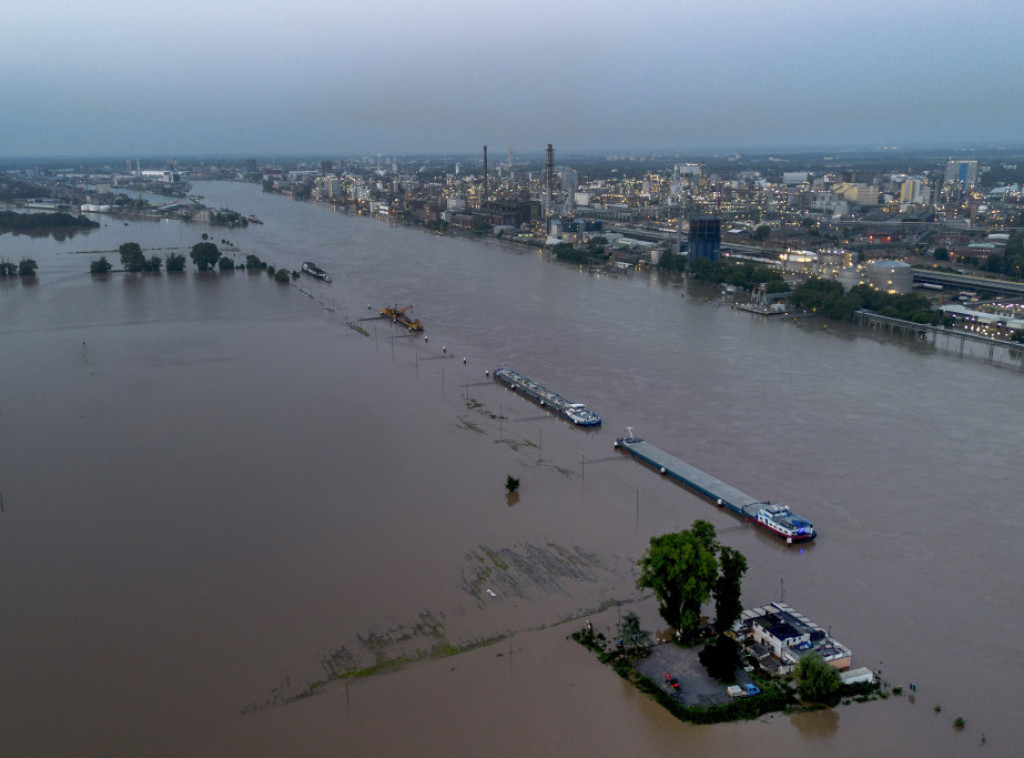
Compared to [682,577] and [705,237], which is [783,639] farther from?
[705,237]

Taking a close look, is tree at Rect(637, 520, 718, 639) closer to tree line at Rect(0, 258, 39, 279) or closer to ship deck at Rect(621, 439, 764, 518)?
ship deck at Rect(621, 439, 764, 518)

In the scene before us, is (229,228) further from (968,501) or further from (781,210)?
(968,501)

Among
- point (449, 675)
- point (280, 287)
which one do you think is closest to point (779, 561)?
point (449, 675)

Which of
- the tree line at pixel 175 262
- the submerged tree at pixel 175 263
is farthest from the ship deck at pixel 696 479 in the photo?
the submerged tree at pixel 175 263

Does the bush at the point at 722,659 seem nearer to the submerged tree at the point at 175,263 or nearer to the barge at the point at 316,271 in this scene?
the barge at the point at 316,271

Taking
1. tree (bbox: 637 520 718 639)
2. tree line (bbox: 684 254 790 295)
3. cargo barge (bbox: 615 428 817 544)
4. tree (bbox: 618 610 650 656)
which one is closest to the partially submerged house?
tree (bbox: 637 520 718 639)
